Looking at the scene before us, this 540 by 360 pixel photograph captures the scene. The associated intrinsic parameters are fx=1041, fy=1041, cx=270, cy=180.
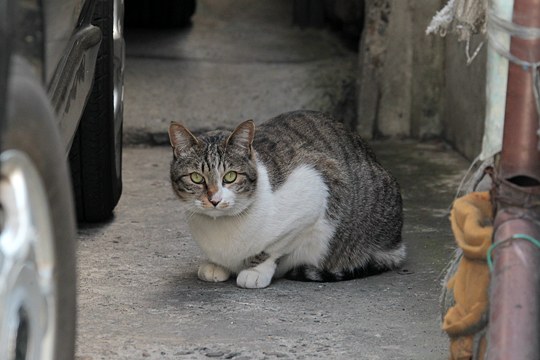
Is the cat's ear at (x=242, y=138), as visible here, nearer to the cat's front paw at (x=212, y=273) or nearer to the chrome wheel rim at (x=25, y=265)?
the cat's front paw at (x=212, y=273)

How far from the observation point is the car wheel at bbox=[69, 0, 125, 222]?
4.18 meters

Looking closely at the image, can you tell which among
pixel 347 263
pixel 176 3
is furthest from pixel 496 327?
pixel 176 3

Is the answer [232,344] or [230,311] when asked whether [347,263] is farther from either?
[232,344]

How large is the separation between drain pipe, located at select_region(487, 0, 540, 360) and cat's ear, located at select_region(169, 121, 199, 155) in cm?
153

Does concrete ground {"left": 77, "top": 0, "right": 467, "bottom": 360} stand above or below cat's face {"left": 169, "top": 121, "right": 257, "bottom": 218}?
below

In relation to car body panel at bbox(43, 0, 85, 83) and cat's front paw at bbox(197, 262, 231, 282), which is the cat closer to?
cat's front paw at bbox(197, 262, 231, 282)

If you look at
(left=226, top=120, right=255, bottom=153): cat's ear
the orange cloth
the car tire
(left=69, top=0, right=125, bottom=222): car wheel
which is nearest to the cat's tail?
(left=226, top=120, right=255, bottom=153): cat's ear

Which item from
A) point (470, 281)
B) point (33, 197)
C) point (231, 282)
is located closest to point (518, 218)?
point (470, 281)

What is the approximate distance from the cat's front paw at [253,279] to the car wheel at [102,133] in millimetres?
928

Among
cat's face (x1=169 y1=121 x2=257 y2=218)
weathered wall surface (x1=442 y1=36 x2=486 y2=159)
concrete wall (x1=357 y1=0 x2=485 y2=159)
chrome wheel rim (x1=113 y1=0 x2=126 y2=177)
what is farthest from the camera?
concrete wall (x1=357 y1=0 x2=485 y2=159)

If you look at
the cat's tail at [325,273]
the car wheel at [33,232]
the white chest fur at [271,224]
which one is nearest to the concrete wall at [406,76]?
the cat's tail at [325,273]

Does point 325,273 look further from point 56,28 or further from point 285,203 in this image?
point 56,28

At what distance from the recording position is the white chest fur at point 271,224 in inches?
149

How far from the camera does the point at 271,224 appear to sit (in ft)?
12.4
